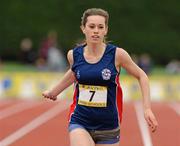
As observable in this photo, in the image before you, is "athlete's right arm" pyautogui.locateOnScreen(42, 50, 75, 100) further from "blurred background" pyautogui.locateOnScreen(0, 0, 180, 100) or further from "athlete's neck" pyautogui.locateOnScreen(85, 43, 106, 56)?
"blurred background" pyautogui.locateOnScreen(0, 0, 180, 100)

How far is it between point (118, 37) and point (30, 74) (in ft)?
31.4

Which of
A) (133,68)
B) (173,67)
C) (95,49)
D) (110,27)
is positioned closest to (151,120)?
(133,68)

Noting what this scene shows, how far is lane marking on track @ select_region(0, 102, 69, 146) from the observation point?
39.6 ft

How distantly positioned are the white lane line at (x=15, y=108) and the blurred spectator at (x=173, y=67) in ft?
34.9

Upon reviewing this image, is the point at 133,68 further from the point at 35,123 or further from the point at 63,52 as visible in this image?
the point at 63,52

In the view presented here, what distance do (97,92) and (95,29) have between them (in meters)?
0.59

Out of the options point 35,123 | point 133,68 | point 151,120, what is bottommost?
point 35,123

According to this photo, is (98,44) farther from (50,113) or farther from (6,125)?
(50,113)

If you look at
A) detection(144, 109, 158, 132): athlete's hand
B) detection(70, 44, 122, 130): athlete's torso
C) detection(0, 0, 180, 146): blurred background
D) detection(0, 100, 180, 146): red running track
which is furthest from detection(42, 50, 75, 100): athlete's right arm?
detection(0, 0, 180, 146): blurred background

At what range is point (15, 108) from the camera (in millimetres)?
18547

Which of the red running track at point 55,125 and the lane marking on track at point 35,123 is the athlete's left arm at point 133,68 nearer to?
the red running track at point 55,125

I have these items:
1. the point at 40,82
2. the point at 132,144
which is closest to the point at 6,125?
the point at 132,144

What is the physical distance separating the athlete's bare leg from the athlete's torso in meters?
0.13

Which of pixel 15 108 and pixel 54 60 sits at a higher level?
pixel 15 108
